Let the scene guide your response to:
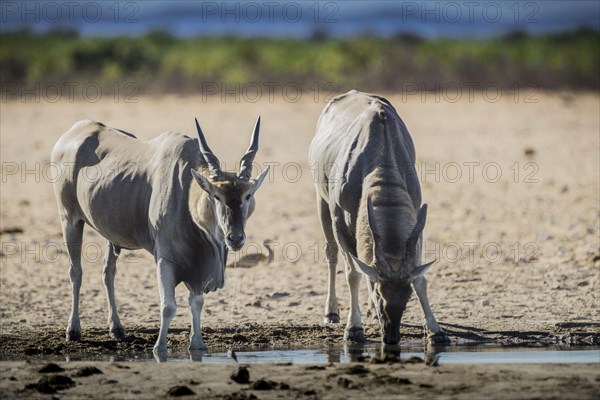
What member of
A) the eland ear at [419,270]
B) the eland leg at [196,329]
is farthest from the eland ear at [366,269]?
the eland leg at [196,329]

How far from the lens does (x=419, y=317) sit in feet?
41.8

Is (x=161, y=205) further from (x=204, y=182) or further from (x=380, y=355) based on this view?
(x=380, y=355)

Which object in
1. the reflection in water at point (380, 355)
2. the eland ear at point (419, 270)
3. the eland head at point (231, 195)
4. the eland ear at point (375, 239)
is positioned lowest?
the reflection in water at point (380, 355)

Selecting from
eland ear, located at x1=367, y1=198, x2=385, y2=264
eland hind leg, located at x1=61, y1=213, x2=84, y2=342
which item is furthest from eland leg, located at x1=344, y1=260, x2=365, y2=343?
eland hind leg, located at x1=61, y1=213, x2=84, y2=342

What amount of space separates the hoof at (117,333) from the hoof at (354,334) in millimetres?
2146

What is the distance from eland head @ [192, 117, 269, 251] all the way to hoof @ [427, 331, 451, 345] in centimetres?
199

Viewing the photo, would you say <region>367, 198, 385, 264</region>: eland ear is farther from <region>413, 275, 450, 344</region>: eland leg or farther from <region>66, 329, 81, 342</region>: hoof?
<region>66, 329, 81, 342</region>: hoof

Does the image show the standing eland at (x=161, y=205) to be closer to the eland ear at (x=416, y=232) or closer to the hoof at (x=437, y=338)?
the eland ear at (x=416, y=232)

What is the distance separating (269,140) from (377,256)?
16138 mm

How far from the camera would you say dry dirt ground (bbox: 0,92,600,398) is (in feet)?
30.9

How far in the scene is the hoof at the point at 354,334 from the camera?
38.2ft

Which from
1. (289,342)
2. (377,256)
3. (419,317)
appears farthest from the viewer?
(419,317)

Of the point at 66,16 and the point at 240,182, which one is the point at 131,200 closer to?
the point at 240,182

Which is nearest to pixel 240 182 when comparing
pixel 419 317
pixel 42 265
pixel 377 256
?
pixel 377 256
